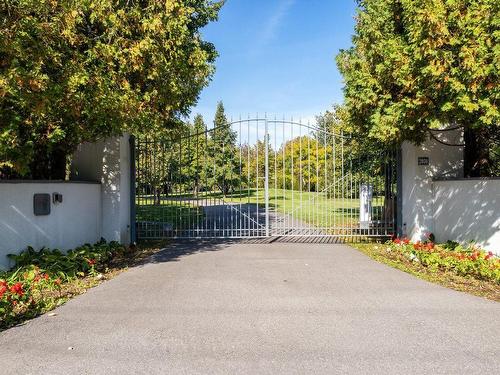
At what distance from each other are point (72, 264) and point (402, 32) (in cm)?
781

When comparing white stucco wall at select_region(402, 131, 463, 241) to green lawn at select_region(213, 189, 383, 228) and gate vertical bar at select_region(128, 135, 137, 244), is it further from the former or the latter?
gate vertical bar at select_region(128, 135, 137, 244)

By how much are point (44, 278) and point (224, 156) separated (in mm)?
7623

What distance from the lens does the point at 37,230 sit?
719 cm

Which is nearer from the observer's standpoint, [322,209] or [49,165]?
[49,165]

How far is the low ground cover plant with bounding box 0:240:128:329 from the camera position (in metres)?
4.92

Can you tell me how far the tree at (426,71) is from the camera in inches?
264

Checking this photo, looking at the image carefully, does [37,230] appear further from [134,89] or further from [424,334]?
[424,334]

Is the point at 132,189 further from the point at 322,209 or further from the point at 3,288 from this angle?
the point at 322,209

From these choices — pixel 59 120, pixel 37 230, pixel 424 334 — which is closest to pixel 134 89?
pixel 59 120

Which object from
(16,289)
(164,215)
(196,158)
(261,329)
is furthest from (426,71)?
(164,215)

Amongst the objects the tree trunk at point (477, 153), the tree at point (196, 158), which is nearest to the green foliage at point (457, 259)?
the tree trunk at point (477, 153)

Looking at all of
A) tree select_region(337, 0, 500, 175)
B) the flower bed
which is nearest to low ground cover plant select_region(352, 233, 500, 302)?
the flower bed

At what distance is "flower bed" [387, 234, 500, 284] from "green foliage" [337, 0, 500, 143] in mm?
2323

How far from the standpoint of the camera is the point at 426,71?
695 centimetres
